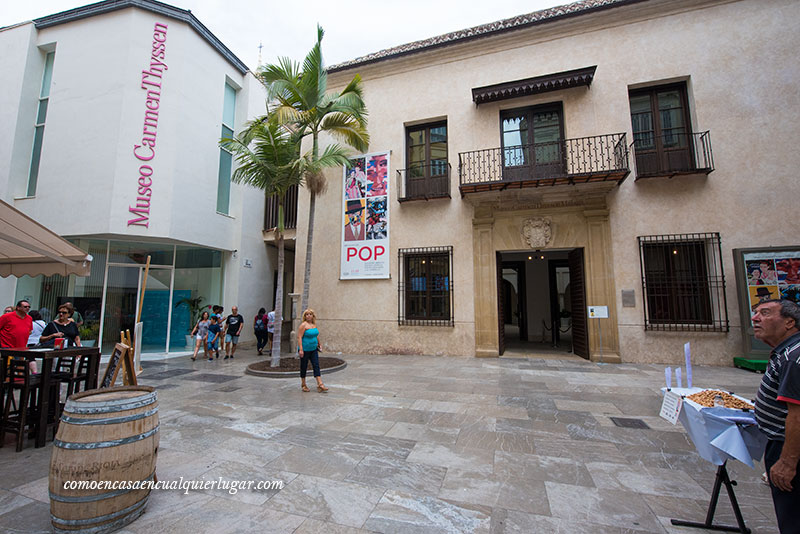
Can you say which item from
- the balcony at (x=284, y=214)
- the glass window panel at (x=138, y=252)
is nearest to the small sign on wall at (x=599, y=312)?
the balcony at (x=284, y=214)

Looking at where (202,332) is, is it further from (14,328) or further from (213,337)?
(14,328)

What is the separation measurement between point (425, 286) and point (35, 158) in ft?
45.9

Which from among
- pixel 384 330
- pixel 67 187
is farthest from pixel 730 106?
pixel 67 187

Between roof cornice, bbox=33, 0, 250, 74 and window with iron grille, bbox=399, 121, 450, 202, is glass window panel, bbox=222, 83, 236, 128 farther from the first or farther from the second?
window with iron grille, bbox=399, 121, 450, 202

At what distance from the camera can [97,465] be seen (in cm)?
236

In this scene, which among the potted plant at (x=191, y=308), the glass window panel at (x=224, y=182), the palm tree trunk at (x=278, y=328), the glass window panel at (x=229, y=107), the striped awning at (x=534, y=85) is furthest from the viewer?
the glass window panel at (x=229, y=107)

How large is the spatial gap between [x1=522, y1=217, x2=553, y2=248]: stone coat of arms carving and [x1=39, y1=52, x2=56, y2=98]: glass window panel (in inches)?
664

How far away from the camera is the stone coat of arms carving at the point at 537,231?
9.87 m

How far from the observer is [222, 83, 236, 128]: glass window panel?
13.5 meters

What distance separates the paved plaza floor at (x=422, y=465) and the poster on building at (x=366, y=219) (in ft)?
17.9

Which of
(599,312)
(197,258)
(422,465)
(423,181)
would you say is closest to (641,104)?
(599,312)

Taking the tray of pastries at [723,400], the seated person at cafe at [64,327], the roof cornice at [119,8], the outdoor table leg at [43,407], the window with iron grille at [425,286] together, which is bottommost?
the outdoor table leg at [43,407]

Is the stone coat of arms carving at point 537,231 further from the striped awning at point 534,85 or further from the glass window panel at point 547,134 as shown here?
the striped awning at point 534,85

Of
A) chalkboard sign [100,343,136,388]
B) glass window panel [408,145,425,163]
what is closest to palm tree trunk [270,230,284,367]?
chalkboard sign [100,343,136,388]
